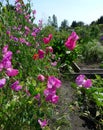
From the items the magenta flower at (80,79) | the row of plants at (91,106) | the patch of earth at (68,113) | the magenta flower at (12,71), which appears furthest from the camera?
the row of plants at (91,106)

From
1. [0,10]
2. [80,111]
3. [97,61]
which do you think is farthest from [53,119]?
[97,61]

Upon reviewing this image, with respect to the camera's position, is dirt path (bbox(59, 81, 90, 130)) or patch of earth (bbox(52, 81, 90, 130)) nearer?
patch of earth (bbox(52, 81, 90, 130))

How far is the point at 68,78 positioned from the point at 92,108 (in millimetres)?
1833

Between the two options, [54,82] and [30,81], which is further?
[30,81]

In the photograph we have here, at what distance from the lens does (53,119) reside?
3.26 meters

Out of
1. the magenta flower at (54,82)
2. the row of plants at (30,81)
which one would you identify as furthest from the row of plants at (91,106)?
the magenta flower at (54,82)

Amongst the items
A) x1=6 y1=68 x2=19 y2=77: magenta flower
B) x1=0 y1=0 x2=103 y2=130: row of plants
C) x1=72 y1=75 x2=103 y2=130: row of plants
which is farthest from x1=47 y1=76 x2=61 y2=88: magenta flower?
x1=72 y1=75 x2=103 y2=130: row of plants

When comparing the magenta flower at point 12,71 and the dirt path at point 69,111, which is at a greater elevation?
the magenta flower at point 12,71

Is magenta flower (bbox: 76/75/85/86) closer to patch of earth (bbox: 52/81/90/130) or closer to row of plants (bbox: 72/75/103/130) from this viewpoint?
patch of earth (bbox: 52/81/90/130)

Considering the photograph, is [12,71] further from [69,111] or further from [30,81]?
[69,111]

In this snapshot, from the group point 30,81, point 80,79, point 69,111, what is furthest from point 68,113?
point 80,79

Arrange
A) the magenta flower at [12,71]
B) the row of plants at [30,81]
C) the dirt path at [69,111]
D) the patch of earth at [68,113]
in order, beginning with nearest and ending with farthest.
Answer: the magenta flower at [12,71] < the row of plants at [30,81] < the patch of earth at [68,113] < the dirt path at [69,111]

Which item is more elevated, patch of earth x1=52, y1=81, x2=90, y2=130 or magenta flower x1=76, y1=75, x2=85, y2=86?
magenta flower x1=76, y1=75, x2=85, y2=86

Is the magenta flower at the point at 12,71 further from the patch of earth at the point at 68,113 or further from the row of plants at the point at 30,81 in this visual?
the patch of earth at the point at 68,113
